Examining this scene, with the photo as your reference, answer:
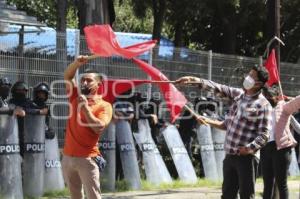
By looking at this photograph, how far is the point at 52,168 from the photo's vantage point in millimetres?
11375

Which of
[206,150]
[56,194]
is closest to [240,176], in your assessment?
[56,194]

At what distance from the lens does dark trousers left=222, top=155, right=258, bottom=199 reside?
760cm

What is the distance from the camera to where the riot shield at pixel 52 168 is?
37.2ft

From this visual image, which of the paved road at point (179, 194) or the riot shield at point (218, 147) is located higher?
the riot shield at point (218, 147)

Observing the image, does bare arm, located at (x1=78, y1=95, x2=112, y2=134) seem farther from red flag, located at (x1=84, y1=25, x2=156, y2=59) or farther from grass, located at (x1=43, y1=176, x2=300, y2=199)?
grass, located at (x1=43, y1=176, x2=300, y2=199)

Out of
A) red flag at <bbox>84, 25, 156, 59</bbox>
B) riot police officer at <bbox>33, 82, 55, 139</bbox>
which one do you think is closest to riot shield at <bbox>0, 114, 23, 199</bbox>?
riot police officer at <bbox>33, 82, 55, 139</bbox>

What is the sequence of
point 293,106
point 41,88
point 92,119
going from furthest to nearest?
point 41,88 < point 293,106 < point 92,119

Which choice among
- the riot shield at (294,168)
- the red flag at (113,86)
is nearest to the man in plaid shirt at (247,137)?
the red flag at (113,86)

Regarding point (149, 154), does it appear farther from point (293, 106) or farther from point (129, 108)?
point (293, 106)

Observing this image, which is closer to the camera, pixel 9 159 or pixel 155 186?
pixel 9 159

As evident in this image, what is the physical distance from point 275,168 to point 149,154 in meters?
4.19

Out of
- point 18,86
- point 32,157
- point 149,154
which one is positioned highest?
point 18,86

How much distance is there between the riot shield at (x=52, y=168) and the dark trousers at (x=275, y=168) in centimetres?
373

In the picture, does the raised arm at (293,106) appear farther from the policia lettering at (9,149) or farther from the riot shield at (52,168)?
the riot shield at (52,168)
